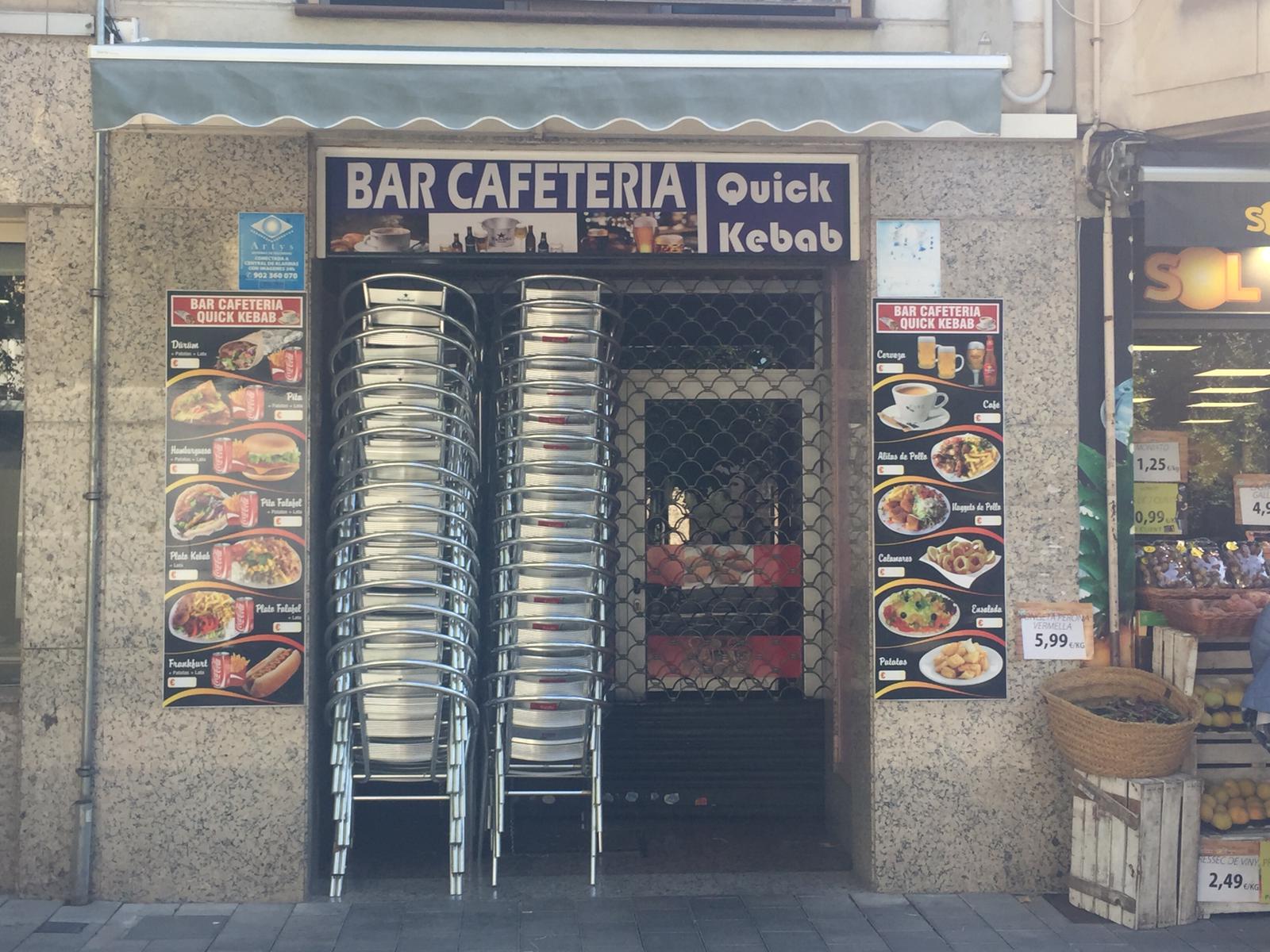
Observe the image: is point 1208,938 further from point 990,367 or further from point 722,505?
point 722,505

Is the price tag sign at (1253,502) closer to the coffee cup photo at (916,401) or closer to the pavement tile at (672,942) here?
the coffee cup photo at (916,401)

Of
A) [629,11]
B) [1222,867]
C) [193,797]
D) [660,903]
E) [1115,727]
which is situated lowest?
[660,903]

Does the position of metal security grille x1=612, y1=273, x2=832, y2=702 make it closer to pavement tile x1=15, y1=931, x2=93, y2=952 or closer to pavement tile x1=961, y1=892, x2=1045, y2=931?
pavement tile x1=961, y1=892, x2=1045, y2=931

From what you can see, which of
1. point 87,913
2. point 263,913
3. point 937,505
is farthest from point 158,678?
point 937,505

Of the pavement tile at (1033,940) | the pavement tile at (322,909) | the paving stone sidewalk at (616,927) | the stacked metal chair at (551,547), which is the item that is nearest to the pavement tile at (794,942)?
the paving stone sidewalk at (616,927)

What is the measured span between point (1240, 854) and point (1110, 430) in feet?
6.26

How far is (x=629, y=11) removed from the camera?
545 cm

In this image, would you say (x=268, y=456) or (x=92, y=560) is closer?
(x=92, y=560)

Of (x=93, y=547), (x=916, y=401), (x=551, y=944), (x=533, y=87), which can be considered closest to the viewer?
(x=533, y=87)

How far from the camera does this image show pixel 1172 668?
17.2 ft

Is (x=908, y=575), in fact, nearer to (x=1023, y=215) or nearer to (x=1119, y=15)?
(x=1023, y=215)

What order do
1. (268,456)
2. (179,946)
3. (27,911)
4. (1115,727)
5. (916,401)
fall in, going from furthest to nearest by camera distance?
(916,401) → (268,456) → (27,911) → (1115,727) → (179,946)

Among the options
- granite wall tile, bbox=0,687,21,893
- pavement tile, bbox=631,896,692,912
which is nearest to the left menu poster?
granite wall tile, bbox=0,687,21,893

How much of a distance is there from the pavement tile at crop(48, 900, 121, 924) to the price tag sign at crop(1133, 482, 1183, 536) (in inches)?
198
